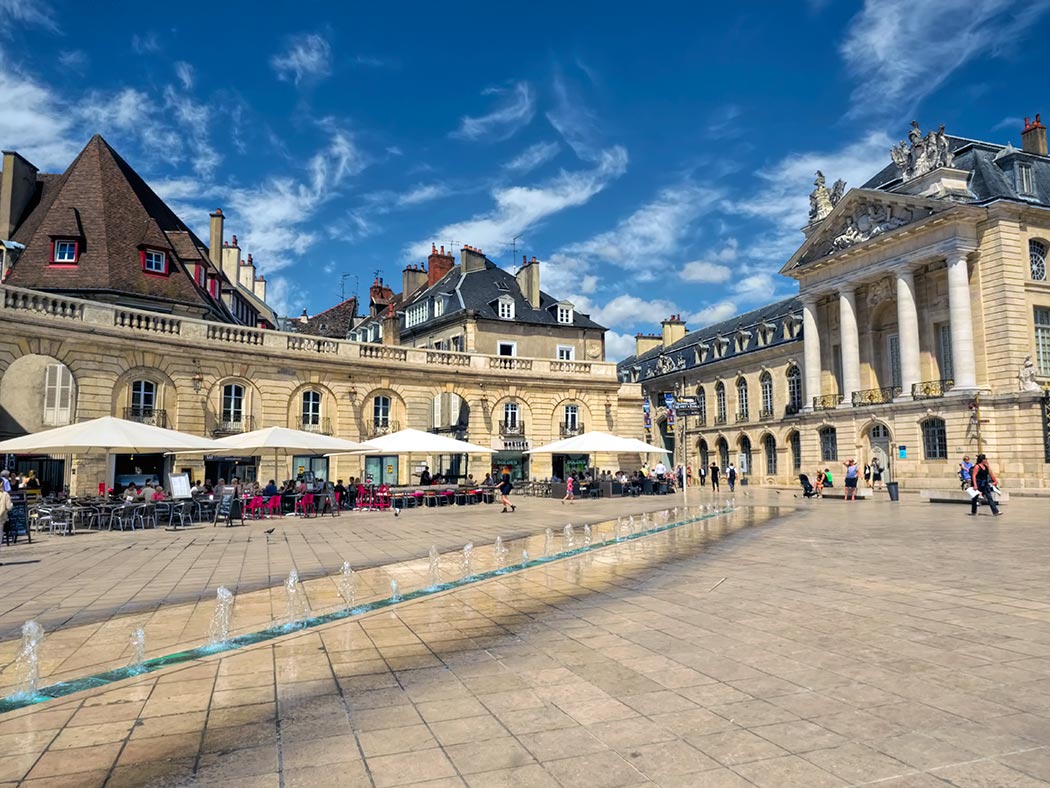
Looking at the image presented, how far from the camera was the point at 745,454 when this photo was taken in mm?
51781

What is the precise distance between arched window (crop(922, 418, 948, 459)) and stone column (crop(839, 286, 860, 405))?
515 cm

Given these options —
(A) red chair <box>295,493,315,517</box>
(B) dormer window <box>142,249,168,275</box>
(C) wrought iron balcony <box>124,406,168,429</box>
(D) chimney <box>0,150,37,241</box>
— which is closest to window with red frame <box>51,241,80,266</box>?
(B) dormer window <box>142,249,168,275</box>

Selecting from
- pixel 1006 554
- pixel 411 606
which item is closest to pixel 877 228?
pixel 1006 554

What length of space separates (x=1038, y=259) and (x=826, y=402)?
12797mm

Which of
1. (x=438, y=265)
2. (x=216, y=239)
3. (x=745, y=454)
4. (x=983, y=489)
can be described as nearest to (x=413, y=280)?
(x=438, y=265)

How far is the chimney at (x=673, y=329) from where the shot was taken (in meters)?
66.1

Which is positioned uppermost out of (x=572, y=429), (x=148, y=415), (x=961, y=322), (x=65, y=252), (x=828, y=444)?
(x=65, y=252)

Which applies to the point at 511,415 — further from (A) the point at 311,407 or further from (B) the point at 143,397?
(B) the point at 143,397

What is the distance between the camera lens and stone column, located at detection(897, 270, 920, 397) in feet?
117

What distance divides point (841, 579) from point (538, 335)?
34.4 meters

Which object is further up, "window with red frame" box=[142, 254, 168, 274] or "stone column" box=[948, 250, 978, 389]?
"window with red frame" box=[142, 254, 168, 274]

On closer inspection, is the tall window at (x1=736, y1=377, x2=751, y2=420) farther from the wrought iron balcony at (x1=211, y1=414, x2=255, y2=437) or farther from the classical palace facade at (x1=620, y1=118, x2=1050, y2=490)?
the wrought iron balcony at (x1=211, y1=414, x2=255, y2=437)

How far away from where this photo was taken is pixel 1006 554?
11.6 m

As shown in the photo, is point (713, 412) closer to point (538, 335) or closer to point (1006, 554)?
point (538, 335)
